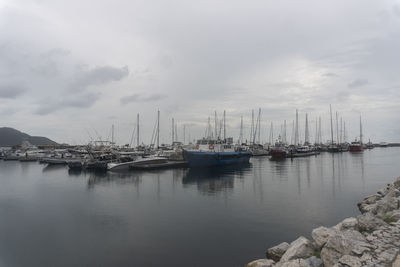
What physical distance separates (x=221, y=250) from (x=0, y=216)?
16.5m

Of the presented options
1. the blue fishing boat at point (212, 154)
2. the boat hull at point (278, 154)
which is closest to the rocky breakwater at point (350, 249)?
the blue fishing boat at point (212, 154)

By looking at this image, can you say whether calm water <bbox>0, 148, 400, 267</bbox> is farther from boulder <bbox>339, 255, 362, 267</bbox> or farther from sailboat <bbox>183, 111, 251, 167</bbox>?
sailboat <bbox>183, 111, 251, 167</bbox>

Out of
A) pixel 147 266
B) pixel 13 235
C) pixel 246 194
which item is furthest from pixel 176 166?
pixel 147 266

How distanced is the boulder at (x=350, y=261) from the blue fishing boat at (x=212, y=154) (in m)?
40.9

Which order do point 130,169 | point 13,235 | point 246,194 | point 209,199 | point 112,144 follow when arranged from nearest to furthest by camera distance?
1. point 13,235
2. point 209,199
3. point 246,194
4. point 130,169
5. point 112,144

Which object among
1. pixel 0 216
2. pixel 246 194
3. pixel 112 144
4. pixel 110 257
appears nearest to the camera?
pixel 110 257

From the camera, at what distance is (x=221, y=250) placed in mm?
11633

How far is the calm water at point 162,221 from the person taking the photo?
11.3 metres

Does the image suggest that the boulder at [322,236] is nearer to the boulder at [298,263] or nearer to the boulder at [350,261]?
the boulder at [298,263]

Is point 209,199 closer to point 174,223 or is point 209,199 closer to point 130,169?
point 174,223

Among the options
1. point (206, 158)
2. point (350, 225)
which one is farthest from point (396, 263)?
point (206, 158)

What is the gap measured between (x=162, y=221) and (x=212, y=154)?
33.4 metres

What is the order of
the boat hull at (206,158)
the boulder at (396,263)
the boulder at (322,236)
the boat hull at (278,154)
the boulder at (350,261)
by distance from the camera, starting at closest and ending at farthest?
the boulder at (396,263), the boulder at (350,261), the boulder at (322,236), the boat hull at (206,158), the boat hull at (278,154)

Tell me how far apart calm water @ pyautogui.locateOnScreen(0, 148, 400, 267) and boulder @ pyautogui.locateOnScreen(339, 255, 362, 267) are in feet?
14.2
